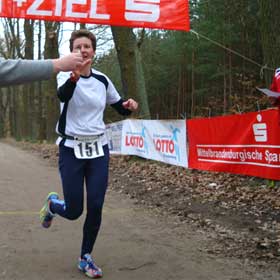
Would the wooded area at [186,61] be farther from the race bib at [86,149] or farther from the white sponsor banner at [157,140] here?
the race bib at [86,149]

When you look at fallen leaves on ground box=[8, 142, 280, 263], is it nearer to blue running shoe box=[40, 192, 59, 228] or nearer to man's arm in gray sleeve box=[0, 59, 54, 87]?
blue running shoe box=[40, 192, 59, 228]

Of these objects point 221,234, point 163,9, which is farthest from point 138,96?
point 221,234

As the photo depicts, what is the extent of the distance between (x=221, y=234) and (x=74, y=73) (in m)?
3.10

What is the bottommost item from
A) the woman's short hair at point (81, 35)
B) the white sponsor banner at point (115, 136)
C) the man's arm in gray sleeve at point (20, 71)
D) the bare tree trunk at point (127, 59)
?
the white sponsor banner at point (115, 136)

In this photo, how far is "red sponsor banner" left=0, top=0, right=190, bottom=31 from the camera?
8977 millimetres

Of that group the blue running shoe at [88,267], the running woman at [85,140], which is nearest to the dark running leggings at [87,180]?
the running woman at [85,140]

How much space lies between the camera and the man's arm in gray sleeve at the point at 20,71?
2668 millimetres

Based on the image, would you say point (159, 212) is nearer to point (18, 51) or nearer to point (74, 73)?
point (74, 73)

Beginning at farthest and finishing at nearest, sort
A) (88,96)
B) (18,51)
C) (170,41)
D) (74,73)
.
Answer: (18,51) < (170,41) < (88,96) < (74,73)

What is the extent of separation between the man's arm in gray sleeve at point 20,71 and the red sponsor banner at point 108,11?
A: 259 inches

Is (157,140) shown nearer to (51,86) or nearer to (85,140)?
A: (85,140)

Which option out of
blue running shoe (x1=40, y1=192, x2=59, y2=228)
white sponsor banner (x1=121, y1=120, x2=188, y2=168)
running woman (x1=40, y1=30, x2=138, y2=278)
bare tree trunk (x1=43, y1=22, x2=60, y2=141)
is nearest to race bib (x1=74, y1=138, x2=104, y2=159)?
running woman (x1=40, y1=30, x2=138, y2=278)

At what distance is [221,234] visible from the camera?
605 centimetres

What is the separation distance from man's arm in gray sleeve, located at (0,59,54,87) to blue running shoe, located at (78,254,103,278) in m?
2.24
